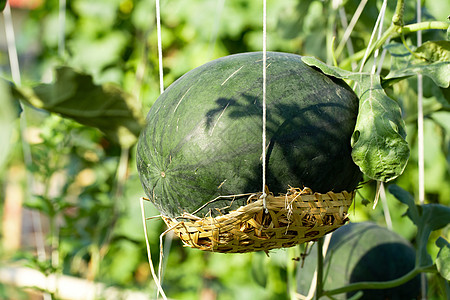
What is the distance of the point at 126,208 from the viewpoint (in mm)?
2586

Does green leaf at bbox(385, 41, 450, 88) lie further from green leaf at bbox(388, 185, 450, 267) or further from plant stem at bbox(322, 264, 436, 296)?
plant stem at bbox(322, 264, 436, 296)

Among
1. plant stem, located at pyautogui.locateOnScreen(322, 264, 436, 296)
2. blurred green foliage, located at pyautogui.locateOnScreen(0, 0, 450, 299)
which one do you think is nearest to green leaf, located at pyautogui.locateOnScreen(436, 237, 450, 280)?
plant stem, located at pyautogui.locateOnScreen(322, 264, 436, 296)

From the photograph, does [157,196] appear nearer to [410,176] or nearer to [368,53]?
[368,53]

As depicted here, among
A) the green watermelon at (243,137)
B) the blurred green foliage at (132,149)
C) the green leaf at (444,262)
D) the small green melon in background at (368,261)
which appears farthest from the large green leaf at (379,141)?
the blurred green foliage at (132,149)

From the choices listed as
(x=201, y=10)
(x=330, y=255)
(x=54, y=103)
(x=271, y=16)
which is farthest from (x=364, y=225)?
(x=201, y=10)

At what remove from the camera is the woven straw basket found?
2.75ft

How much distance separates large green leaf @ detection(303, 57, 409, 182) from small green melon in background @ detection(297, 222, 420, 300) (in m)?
0.53

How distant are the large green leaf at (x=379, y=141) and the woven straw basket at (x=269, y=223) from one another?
8 cm

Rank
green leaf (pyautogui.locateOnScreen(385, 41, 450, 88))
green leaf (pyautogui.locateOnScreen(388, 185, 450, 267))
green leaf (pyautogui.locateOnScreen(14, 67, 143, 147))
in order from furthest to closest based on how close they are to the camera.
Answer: green leaf (pyautogui.locateOnScreen(388, 185, 450, 267)) < green leaf (pyautogui.locateOnScreen(385, 41, 450, 88)) < green leaf (pyautogui.locateOnScreen(14, 67, 143, 147))

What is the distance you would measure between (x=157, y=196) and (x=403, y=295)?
78cm

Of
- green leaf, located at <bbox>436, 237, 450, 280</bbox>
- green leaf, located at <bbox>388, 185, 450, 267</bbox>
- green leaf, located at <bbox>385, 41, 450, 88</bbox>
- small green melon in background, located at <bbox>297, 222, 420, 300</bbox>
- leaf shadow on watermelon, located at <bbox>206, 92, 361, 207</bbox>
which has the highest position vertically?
green leaf, located at <bbox>385, 41, 450, 88</bbox>

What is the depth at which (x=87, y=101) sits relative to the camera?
0.64 m

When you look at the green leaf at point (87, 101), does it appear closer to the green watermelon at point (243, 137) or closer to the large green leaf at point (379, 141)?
the green watermelon at point (243, 137)

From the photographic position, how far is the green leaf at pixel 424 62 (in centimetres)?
99
